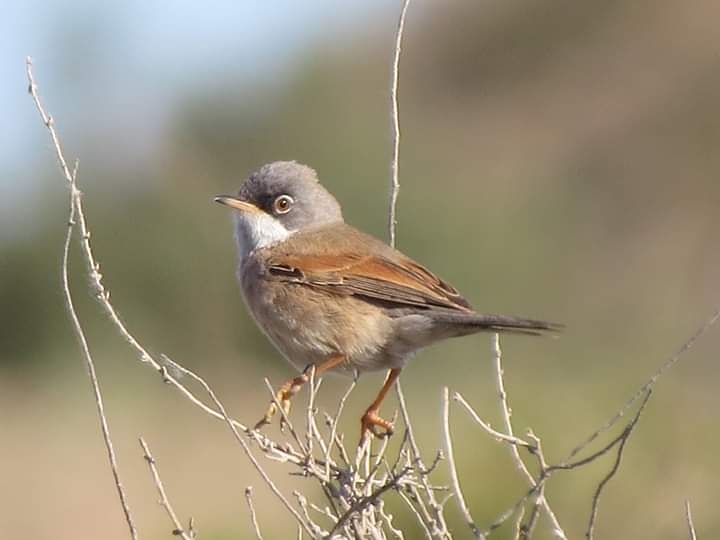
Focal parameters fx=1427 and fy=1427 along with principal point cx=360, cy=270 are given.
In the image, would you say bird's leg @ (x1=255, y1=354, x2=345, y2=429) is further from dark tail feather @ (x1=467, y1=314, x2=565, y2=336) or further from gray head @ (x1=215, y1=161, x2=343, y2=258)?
gray head @ (x1=215, y1=161, x2=343, y2=258)

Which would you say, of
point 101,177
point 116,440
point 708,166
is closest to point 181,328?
point 101,177

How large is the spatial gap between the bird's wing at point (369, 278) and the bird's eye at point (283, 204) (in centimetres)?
41

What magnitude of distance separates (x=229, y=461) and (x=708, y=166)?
20.4 m

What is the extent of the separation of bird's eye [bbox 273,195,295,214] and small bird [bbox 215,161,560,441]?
2.4 inches

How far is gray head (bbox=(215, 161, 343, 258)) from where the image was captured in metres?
6.77

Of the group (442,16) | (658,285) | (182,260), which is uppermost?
(442,16)

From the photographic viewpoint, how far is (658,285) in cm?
3002

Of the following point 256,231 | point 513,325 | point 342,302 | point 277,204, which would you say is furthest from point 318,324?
point 513,325

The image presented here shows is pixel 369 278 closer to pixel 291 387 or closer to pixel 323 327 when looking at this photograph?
pixel 323 327

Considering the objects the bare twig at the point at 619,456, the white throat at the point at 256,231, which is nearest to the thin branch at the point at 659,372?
the bare twig at the point at 619,456

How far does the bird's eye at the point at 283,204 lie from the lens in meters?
6.82

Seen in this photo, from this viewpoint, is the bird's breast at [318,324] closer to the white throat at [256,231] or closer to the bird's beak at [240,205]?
the white throat at [256,231]

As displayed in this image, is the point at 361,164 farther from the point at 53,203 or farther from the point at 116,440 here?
the point at 116,440

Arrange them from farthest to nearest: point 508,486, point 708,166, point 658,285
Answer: point 708,166, point 658,285, point 508,486
